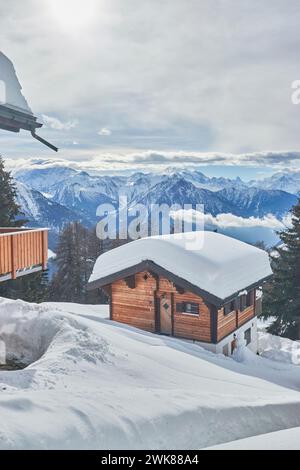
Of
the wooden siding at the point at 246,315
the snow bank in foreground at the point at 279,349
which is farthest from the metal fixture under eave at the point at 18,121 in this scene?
the snow bank in foreground at the point at 279,349

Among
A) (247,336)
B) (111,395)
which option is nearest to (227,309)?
(247,336)

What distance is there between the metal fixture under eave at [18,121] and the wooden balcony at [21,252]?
13.0 feet

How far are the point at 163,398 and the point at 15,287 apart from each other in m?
18.3

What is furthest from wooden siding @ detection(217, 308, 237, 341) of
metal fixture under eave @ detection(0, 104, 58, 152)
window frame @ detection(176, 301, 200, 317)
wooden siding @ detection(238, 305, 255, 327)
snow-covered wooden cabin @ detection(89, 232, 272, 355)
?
metal fixture under eave @ detection(0, 104, 58, 152)

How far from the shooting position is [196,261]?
54.7ft

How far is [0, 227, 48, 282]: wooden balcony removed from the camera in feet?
36.0

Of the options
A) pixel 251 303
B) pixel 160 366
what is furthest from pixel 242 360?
pixel 160 366

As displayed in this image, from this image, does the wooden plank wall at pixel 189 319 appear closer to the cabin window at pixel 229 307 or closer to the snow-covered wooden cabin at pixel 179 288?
the snow-covered wooden cabin at pixel 179 288

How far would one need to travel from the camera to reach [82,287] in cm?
3503

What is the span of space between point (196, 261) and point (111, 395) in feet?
35.3

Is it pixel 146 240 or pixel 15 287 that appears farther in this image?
pixel 15 287

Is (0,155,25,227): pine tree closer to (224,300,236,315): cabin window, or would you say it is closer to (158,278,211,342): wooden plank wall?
(158,278,211,342): wooden plank wall

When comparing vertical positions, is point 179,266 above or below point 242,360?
above
